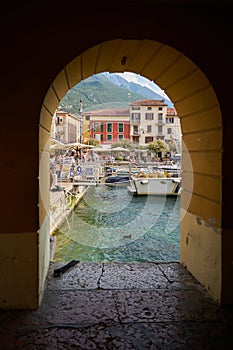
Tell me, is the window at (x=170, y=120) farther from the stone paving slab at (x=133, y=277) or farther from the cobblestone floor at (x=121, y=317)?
the cobblestone floor at (x=121, y=317)

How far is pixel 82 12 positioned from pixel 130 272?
2.80 metres

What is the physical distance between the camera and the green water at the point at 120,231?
8.33m

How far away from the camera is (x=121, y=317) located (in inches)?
103

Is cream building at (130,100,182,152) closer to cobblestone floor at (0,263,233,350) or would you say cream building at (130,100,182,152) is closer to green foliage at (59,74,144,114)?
green foliage at (59,74,144,114)

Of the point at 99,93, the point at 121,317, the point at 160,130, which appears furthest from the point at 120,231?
the point at 99,93

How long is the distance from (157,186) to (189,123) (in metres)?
14.3

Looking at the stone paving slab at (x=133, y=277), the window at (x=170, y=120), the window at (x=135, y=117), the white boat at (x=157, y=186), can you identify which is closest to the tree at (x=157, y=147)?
the window at (x=135, y=117)

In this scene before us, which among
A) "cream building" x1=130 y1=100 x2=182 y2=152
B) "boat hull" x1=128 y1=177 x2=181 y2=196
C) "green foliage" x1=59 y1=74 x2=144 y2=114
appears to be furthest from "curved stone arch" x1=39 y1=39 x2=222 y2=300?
"green foliage" x1=59 y1=74 x2=144 y2=114

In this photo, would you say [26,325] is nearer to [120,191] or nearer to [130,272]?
[130,272]

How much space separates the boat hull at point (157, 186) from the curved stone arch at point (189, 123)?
13.8 meters

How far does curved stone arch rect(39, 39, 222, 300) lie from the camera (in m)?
2.88

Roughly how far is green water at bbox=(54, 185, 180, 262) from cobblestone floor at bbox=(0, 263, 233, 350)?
461cm

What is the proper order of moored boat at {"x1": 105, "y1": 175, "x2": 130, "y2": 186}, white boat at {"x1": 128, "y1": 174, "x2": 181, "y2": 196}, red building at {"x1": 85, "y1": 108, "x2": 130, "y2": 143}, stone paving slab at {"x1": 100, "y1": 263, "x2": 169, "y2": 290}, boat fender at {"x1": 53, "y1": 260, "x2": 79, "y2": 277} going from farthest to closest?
red building at {"x1": 85, "y1": 108, "x2": 130, "y2": 143} → moored boat at {"x1": 105, "y1": 175, "x2": 130, "y2": 186} → white boat at {"x1": 128, "y1": 174, "x2": 181, "y2": 196} → boat fender at {"x1": 53, "y1": 260, "x2": 79, "y2": 277} → stone paving slab at {"x1": 100, "y1": 263, "x2": 169, "y2": 290}

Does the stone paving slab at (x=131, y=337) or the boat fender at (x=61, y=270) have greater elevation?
the boat fender at (x=61, y=270)
